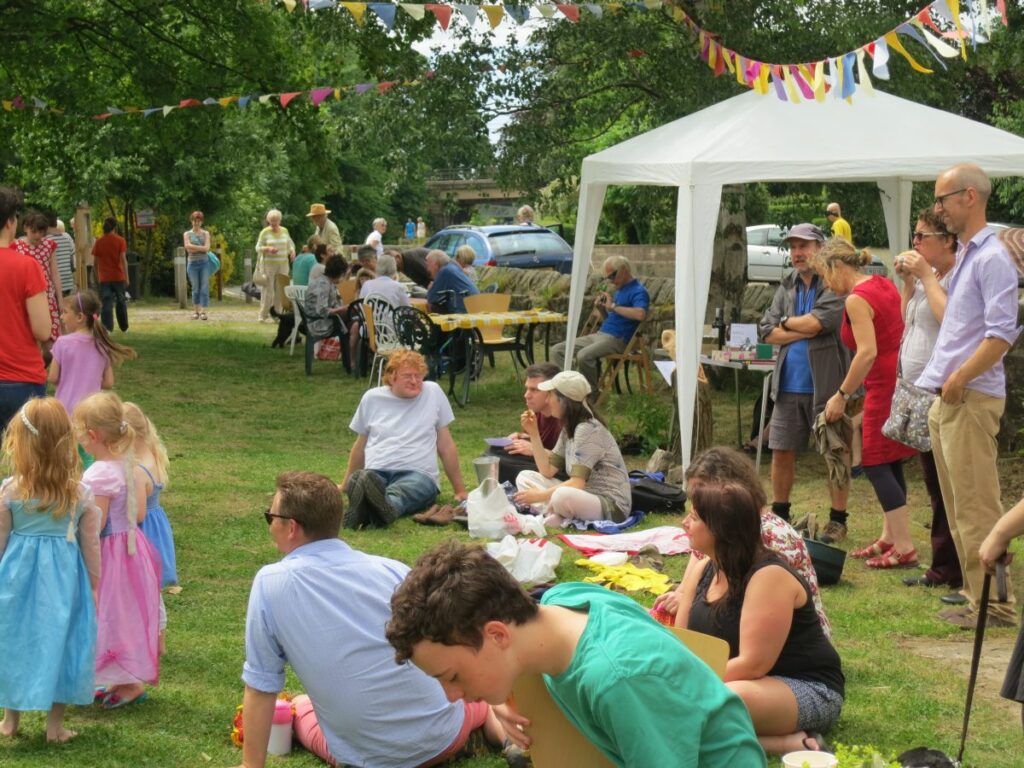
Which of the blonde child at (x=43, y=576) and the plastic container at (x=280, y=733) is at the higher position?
the blonde child at (x=43, y=576)

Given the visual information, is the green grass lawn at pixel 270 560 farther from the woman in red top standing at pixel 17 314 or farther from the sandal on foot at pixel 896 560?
the woman in red top standing at pixel 17 314

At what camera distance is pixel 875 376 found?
7.11 m

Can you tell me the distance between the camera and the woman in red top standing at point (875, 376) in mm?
6918

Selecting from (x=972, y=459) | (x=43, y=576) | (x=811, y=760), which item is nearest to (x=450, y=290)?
(x=972, y=459)

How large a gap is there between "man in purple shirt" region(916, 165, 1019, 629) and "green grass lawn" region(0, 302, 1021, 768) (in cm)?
57

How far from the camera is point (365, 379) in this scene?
571 inches

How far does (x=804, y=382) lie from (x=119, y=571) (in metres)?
4.16

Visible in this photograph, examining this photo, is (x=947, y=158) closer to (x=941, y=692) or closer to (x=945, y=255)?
(x=945, y=255)

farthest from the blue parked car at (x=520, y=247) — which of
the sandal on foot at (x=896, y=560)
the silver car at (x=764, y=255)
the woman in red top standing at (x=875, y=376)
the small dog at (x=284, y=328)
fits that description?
the sandal on foot at (x=896, y=560)

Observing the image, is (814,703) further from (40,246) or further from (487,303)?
(487,303)

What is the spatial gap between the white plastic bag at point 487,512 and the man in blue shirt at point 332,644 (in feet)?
11.4

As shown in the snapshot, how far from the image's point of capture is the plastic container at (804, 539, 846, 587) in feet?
21.3

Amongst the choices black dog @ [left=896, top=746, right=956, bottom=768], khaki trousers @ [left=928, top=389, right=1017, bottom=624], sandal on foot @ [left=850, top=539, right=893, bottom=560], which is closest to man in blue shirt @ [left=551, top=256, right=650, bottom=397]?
sandal on foot @ [left=850, top=539, right=893, bottom=560]

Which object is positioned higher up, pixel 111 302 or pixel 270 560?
pixel 111 302
